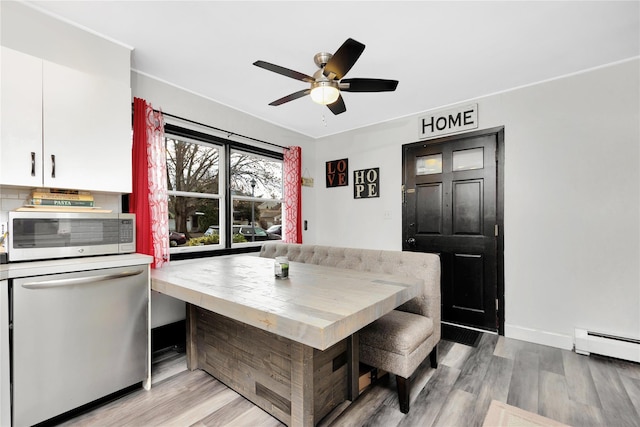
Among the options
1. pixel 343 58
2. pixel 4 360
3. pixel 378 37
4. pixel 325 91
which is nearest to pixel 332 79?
pixel 325 91

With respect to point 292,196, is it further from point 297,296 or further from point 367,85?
point 297,296

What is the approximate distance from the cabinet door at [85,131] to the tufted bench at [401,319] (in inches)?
70.4

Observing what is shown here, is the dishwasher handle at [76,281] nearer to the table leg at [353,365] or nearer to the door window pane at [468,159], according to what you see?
the table leg at [353,365]

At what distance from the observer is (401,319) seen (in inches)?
79.1

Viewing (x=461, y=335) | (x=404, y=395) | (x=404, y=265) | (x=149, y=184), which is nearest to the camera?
(x=404, y=395)

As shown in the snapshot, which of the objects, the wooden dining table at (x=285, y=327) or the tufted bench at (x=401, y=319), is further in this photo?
the tufted bench at (x=401, y=319)

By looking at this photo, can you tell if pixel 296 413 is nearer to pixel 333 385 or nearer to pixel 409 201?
pixel 333 385

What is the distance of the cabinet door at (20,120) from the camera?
167 cm

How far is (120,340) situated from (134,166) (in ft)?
4.88

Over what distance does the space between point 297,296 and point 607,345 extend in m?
2.86

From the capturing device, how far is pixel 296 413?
5.05ft

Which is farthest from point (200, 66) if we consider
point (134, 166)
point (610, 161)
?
point (610, 161)

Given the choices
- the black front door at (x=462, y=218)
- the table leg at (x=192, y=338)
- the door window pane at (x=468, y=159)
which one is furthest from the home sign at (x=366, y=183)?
the table leg at (x=192, y=338)

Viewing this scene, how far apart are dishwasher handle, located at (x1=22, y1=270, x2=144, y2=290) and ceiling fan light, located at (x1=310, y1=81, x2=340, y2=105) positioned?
1.82 metres
